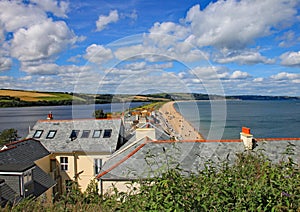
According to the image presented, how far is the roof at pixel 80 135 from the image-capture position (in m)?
19.0

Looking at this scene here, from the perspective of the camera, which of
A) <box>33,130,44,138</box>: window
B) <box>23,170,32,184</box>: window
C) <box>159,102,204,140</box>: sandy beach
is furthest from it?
<box>159,102,204,140</box>: sandy beach

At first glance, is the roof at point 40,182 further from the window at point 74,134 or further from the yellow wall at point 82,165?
the window at point 74,134

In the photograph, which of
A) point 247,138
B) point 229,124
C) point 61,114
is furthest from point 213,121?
point 247,138

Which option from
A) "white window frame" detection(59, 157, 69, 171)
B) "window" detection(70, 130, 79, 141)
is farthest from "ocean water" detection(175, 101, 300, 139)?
"white window frame" detection(59, 157, 69, 171)

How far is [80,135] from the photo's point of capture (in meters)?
20.3

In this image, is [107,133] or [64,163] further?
[107,133]

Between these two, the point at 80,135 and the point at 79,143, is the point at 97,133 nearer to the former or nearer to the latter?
the point at 80,135

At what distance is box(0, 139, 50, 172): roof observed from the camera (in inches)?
495

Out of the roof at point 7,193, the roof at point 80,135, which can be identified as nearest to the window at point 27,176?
the roof at point 7,193

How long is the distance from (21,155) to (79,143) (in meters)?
4.61

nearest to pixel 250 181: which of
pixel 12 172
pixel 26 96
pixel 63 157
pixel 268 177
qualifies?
pixel 268 177

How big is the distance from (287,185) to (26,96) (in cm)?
6941

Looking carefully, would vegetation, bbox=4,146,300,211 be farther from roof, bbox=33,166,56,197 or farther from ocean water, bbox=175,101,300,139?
ocean water, bbox=175,101,300,139

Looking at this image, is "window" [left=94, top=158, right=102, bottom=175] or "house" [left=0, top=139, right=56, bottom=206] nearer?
"house" [left=0, top=139, right=56, bottom=206]
